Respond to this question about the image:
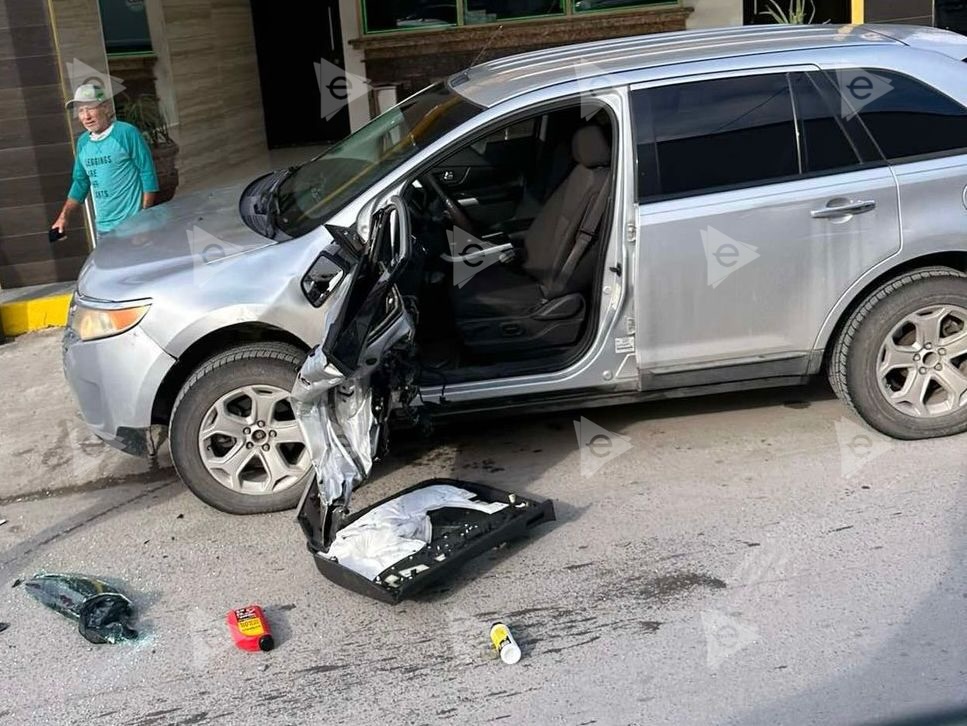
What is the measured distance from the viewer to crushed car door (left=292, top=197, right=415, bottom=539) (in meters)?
4.19

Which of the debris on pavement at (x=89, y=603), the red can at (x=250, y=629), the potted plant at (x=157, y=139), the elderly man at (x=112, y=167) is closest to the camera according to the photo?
the red can at (x=250, y=629)

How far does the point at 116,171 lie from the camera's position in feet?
22.6

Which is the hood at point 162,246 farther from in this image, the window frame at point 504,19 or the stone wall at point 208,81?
the window frame at point 504,19

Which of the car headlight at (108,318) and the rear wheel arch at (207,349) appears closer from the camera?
the car headlight at (108,318)

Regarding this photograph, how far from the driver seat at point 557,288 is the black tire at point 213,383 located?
883mm

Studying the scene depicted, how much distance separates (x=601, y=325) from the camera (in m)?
4.85

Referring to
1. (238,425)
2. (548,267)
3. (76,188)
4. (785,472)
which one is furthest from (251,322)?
(76,188)

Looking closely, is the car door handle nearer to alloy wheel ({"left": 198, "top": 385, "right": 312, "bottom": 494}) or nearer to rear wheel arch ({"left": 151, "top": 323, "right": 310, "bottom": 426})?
rear wheel arch ({"left": 151, "top": 323, "right": 310, "bottom": 426})

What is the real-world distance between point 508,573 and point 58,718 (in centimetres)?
168

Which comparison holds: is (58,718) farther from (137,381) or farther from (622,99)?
(622,99)

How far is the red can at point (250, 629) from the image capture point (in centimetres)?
392

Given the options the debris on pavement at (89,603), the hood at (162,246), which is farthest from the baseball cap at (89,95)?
the debris on pavement at (89,603)

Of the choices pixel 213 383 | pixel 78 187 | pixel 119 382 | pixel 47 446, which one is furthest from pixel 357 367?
pixel 78 187

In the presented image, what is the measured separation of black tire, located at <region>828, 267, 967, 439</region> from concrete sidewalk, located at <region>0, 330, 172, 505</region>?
131 inches
